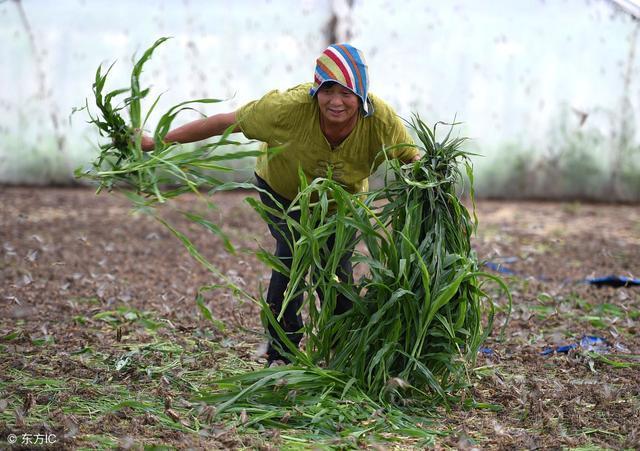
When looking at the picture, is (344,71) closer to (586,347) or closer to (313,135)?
(313,135)

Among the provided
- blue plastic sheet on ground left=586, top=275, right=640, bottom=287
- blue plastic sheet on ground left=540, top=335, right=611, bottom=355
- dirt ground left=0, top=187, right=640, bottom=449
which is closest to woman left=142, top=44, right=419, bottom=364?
dirt ground left=0, top=187, right=640, bottom=449

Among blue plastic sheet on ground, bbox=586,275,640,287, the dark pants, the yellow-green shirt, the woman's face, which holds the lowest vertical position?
blue plastic sheet on ground, bbox=586,275,640,287

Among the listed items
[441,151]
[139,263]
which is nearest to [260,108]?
[441,151]

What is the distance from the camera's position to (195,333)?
4590mm

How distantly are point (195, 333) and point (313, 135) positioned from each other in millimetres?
1450

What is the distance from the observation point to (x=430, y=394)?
358 centimetres

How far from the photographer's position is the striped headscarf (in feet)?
11.4

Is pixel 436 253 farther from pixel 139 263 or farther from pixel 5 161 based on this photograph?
pixel 5 161

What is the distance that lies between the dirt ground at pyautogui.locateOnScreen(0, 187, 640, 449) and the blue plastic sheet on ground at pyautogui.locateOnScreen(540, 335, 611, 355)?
4cm

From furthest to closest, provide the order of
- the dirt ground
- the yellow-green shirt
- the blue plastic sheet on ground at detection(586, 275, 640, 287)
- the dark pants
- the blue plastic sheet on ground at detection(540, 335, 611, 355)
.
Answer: the blue plastic sheet on ground at detection(586, 275, 640, 287)
the blue plastic sheet on ground at detection(540, 335, 611, 355)
the dark pants
the yellow-green shirt
the dirt ground
